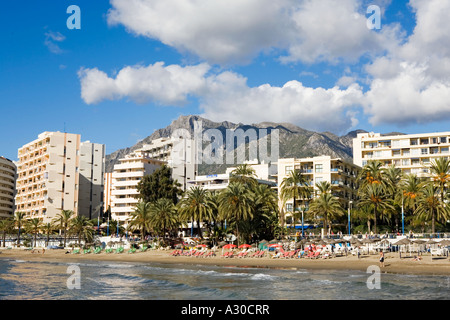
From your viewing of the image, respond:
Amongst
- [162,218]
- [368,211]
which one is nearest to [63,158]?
[162,218]

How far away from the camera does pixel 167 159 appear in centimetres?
12312

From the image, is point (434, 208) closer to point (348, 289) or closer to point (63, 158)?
point (348, 289)

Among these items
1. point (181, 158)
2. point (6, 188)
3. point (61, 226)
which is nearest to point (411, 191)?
point (61, 226)

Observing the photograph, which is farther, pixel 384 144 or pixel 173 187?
pixel 384 144

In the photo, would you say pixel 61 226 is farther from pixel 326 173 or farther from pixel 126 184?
pixel 326 173

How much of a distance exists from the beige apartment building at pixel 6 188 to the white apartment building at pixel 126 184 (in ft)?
117

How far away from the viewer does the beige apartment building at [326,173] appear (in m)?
83.5

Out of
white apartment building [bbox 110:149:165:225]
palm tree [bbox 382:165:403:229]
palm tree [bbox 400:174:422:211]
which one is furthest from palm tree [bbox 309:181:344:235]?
white apartment building [bbox 110:149:165:225]

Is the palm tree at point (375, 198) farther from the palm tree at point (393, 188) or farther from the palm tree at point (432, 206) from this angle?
the palm tree at point (432, 206)

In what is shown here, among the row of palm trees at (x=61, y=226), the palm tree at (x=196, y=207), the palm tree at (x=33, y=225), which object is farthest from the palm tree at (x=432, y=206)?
the palm tree at (x=33, y=225)

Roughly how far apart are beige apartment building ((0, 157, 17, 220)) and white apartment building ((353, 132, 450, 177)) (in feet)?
307

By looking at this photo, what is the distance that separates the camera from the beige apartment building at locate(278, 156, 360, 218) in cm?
8350

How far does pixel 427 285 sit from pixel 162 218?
43.9 m

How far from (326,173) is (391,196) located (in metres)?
14.8
